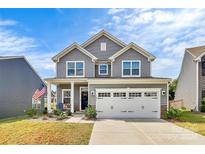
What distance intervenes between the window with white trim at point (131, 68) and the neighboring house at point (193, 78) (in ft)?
18.7

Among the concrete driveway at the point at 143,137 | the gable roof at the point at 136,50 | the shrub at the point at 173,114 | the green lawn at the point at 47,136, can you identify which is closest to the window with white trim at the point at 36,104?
the gable roof at the point at 136,50

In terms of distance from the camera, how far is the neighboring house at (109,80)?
56.2ft

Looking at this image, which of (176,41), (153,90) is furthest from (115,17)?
(153,90)

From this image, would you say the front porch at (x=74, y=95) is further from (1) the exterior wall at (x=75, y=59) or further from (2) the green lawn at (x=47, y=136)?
(2) the green lawn at (x=47, y=136)

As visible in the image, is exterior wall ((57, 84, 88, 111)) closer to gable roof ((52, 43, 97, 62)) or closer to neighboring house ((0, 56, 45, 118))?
gable roof ((52, 43, 97, 62))

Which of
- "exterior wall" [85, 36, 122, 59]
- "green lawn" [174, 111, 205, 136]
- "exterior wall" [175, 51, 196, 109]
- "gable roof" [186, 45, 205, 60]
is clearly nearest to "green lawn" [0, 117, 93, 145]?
"green lawn" [174, 111, 205, 136]

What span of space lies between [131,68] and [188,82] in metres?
7.50

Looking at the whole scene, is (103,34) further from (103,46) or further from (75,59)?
(75,59)

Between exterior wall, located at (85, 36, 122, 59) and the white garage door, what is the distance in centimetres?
510

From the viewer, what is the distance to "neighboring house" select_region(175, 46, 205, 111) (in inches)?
875

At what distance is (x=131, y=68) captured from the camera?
20141mm

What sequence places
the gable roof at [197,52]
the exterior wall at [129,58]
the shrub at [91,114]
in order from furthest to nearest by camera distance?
the gable roof at [197,52]
the exterior wall at [129,58]
the shrub at [91,114]

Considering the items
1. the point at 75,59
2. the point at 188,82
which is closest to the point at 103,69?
the point at 75,59

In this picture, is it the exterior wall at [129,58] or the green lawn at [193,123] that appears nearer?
the green lawn at [193,123]
